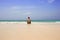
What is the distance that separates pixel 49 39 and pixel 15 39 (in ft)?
2.22

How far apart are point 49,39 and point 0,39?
97cm

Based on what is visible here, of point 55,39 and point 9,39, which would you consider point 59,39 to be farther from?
point 9,39

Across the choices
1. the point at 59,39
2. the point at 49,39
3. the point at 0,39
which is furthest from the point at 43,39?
the point at 0,39

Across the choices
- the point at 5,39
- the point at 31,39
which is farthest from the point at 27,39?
the point at 5,39

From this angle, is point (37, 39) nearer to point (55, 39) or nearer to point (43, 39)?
point (43, 39)

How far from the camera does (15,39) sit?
233 centimetres

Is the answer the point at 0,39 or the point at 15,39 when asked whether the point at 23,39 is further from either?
the point at 0,39

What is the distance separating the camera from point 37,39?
2346mm

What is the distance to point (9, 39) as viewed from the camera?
2.34 m

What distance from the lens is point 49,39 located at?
7.70 feet

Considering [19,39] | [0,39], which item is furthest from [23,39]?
[0,39]

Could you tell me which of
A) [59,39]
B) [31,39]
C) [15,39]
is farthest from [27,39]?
[59,39]

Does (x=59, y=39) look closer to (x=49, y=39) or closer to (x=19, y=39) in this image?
(x=49, y=39)

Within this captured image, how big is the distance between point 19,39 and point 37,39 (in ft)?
1.17
